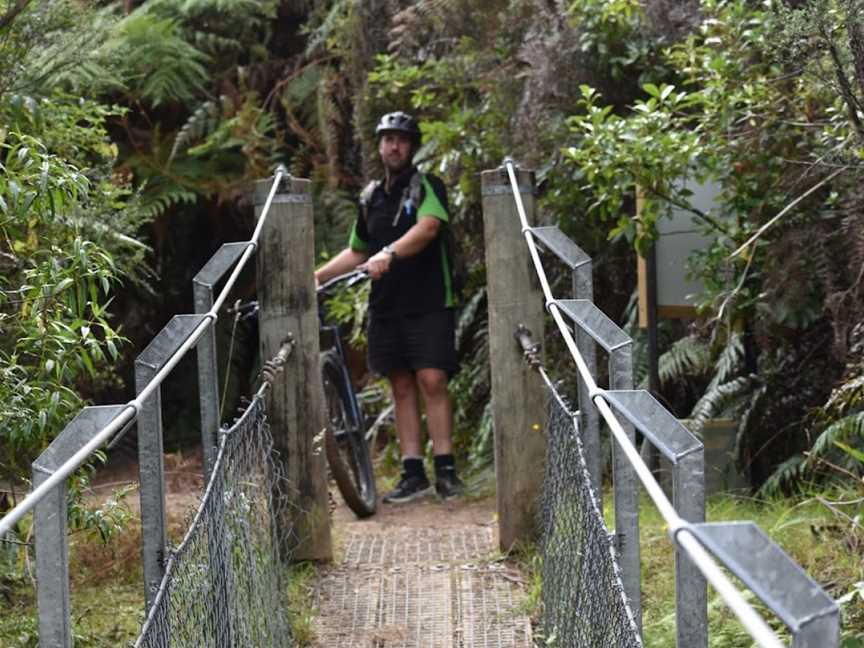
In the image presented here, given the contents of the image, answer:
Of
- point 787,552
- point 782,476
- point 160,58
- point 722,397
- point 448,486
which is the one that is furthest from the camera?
point 160,58

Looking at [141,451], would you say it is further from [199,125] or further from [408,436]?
[199,125]

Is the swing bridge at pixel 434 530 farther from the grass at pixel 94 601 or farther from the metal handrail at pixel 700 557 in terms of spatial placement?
the grass at pixel 94 601

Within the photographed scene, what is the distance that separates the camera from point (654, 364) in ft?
21.0

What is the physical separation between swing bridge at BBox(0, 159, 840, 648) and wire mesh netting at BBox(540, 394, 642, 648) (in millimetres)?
11

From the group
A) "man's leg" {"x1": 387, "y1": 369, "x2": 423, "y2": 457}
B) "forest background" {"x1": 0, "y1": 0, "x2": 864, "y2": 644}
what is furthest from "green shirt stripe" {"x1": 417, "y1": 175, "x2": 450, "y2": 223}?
"man's leg" {"x1": 387, "y1": 369, "x2": 423, "y2": 457}

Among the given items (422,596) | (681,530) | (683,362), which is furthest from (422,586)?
(681,530)

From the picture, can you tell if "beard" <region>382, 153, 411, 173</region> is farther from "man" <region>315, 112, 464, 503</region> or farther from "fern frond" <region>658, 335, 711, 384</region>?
"fern frond" <region>658, 335, 711, 384</region>

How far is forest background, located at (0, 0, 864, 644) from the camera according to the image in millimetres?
4105

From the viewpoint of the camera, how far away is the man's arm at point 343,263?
22.2 feet

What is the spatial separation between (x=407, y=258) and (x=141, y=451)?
387 cm

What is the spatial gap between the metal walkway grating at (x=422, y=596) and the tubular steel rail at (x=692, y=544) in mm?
974

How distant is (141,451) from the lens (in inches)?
107

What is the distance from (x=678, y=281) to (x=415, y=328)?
1.21 metres

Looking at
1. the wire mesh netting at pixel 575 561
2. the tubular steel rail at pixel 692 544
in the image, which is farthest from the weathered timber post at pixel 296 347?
the tubular steel rail at pixel 692 544
